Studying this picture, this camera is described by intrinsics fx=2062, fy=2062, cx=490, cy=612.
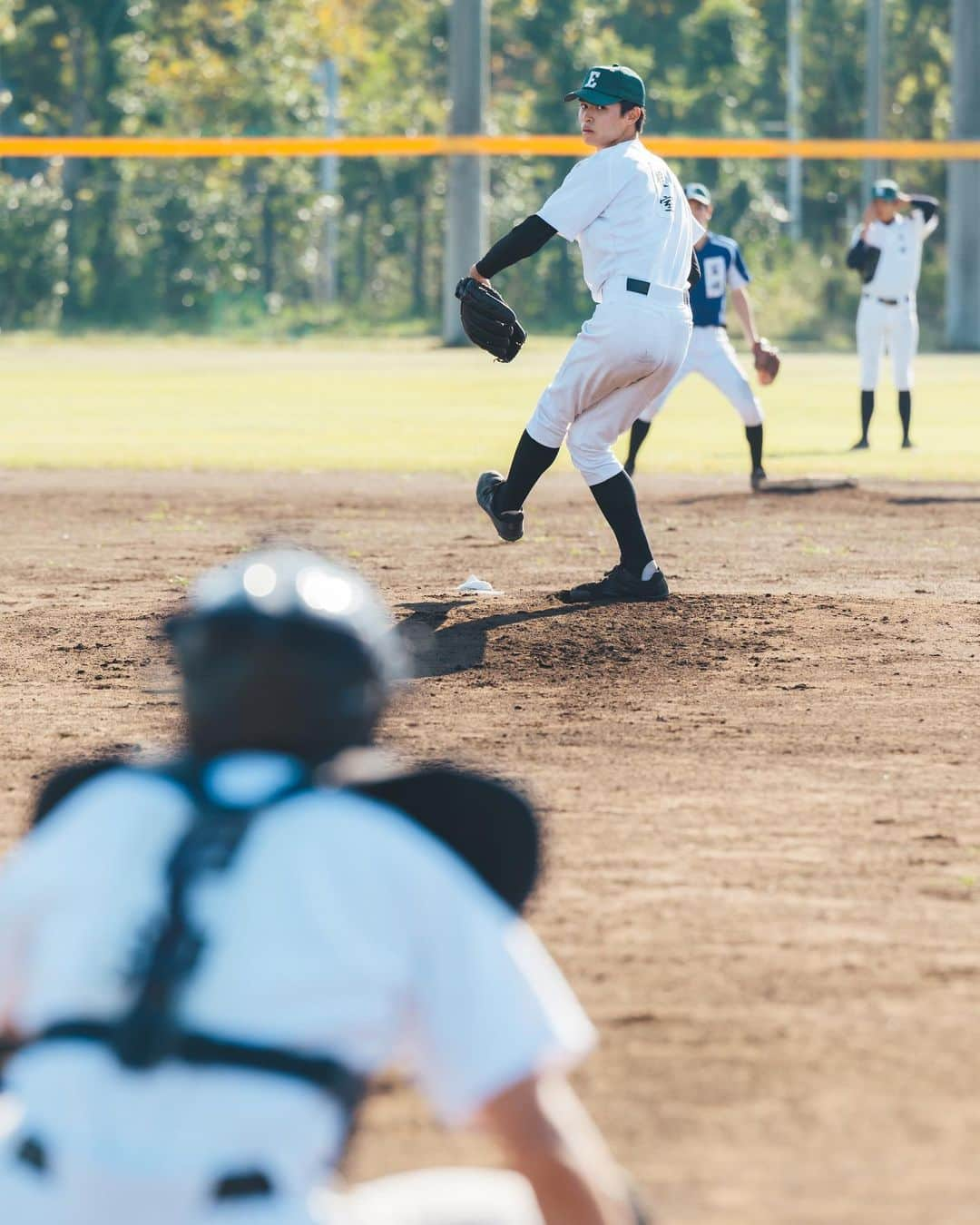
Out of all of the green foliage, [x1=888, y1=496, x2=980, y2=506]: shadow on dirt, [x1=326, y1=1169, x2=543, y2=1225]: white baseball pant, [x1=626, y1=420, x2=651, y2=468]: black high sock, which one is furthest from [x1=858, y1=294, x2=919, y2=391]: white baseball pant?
the green foliage

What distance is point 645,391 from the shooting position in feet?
29.9

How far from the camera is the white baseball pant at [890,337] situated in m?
17.9

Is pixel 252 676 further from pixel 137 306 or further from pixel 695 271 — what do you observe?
pixel 137 306

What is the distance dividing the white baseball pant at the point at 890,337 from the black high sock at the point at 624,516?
913 cm

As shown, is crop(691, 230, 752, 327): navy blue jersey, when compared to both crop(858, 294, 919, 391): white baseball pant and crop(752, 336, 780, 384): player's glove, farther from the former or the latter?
crop(858, 294, 919, 391): white baseball pant

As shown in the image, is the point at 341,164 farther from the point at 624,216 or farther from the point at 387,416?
the point at 624,216

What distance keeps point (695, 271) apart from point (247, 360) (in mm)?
26687

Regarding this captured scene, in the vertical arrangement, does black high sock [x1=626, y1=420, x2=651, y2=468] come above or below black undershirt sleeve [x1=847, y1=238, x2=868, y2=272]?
below

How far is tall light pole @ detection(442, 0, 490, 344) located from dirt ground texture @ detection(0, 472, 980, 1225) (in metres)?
26.7

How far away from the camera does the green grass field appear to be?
1731 cm

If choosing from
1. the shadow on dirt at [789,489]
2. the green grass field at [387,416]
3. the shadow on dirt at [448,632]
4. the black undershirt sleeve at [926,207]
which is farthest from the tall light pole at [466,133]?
the shadow on dirt at [448,632]

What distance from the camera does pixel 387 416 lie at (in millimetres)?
22578

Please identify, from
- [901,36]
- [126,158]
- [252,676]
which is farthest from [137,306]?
[252,676]

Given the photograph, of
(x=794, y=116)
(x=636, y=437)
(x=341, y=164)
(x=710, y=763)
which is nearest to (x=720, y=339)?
(x=636, y=437)
